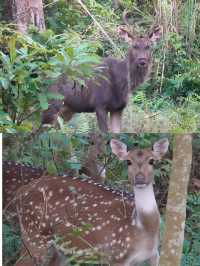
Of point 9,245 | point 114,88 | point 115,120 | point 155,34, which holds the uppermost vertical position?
point 155,34

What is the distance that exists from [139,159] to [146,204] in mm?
260

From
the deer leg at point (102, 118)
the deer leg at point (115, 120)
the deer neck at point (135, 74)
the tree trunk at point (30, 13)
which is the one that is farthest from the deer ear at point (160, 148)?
the tree trunk at point (30, 13)

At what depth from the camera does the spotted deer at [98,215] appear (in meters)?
4.18

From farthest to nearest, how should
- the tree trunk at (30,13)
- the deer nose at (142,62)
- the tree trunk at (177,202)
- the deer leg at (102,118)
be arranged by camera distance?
the tree trunk at (30,13) → the deer nose at (142,62) → the deer leg at (102,118) → the tree trunk at (177,202)

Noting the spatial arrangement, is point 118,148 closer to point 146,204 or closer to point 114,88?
point 146,204

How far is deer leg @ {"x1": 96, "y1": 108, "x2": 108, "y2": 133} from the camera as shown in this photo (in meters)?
7.82

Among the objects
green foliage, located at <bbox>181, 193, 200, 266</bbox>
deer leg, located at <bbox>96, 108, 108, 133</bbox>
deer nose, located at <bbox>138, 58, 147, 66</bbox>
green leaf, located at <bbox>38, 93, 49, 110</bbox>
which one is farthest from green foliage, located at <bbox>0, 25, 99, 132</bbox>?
deer nose, located at <bbox>138, 58, 147, 66</bbox>

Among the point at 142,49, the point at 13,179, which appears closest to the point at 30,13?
the point at 142,49

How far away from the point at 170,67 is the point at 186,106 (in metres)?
1.83

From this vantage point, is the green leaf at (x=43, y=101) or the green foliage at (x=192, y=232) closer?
the green foliage at (x=192, y=232)

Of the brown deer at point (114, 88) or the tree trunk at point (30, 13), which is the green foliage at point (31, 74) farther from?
the tree trunk at point (30, 13)

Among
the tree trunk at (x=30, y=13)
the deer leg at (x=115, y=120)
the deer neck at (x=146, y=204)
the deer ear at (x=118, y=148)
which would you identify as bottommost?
the deer leg at (x=115, y=120)

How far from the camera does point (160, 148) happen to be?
4.08 metres

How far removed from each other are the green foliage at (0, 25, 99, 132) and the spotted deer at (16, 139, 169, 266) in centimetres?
48
